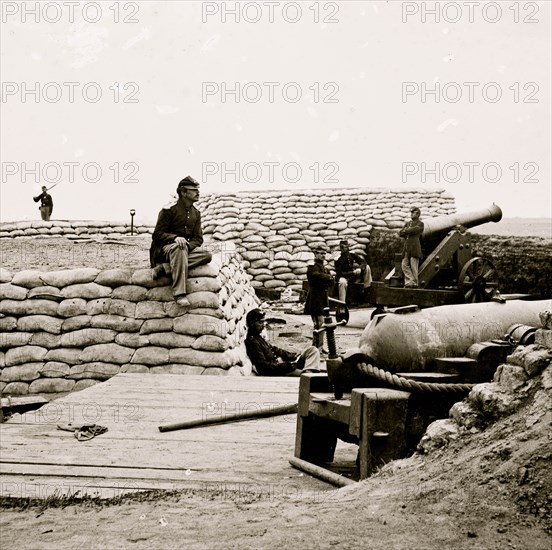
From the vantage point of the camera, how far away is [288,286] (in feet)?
65.6

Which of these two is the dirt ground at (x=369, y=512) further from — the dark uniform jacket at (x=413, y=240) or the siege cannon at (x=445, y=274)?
the dark uniform jacket at (x=413, y=240)

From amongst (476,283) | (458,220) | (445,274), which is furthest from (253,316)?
(458,220)

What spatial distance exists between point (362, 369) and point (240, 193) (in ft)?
59.7

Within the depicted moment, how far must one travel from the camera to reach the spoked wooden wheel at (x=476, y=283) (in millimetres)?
11281

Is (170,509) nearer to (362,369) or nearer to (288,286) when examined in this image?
(362,369)

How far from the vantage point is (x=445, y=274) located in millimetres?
12320

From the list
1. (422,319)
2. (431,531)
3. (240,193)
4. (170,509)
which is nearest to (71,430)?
(170,509)

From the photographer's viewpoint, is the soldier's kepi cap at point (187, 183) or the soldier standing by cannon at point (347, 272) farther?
the soldier standing by cannon at point (347, 272)

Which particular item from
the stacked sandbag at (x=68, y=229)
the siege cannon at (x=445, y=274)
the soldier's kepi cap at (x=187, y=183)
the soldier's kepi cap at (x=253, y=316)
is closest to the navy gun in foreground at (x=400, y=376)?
the soldier's kepi cap at (x=253, y=316)

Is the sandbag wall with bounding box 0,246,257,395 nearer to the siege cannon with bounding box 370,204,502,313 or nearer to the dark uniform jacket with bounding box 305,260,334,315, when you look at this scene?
the dark uniform jacket with bounding box 305,260,334,315

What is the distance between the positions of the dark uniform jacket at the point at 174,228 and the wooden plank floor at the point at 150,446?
2674 mm

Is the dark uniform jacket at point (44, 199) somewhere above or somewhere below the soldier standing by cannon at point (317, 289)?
above

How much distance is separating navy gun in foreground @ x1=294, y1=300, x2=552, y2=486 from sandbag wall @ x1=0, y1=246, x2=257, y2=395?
4.73 metres

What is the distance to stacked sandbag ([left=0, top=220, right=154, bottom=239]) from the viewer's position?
20547 mm
